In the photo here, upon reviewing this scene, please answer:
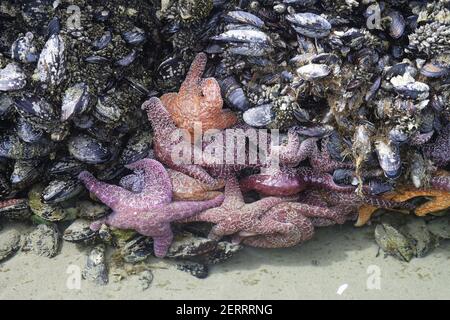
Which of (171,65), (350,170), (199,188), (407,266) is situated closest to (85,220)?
(199,188)

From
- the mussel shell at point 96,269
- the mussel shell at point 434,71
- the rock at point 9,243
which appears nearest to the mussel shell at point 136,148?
the mussel shell at point 96,269

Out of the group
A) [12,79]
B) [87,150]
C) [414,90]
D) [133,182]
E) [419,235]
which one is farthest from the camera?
[419,235]

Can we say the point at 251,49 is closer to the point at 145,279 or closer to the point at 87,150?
the point at 87,150

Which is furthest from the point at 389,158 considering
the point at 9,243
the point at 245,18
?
the point at 9,243

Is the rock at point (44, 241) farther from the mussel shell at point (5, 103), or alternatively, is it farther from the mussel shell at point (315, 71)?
the mussel shell at point (315, 71)

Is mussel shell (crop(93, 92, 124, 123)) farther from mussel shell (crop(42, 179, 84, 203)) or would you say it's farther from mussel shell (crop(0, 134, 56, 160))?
mussel shell (crop(42, 179, 84, 203))

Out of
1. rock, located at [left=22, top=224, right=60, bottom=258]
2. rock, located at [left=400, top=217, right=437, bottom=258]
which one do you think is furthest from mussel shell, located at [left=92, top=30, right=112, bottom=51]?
rock, located at [left=400, top=217, right=437, bottom=258]
